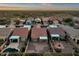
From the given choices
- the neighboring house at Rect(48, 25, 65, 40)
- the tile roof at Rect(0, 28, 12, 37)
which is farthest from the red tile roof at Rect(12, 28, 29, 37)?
the neighboring house at Rect(48, 25, 65, 40)

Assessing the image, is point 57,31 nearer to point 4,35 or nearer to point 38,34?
point 38,34

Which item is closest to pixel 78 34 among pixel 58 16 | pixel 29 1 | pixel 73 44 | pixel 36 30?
pixel 73 44

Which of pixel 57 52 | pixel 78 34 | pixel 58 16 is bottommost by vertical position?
pixel 57 52

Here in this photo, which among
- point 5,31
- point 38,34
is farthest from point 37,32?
point 5,31

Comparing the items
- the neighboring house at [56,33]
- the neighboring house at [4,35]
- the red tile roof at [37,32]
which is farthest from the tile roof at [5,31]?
the neighboring house at [56,33]

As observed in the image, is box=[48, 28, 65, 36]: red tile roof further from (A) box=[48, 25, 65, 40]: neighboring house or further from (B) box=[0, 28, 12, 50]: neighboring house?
(B) box=[0, 28, 12, 50]: neighboring house

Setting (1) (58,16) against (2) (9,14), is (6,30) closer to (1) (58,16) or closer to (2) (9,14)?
(2) (9,14)

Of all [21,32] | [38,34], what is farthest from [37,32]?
[21,32]

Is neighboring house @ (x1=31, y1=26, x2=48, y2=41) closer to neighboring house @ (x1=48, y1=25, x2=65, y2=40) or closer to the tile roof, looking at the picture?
neighboring house @ (x1=48, y1=25, x2=65, y2=40)
